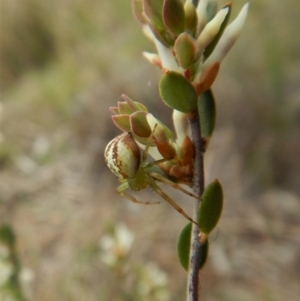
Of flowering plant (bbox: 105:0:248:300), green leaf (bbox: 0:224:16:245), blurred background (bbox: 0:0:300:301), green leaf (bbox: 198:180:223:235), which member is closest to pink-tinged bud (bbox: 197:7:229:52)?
flowering plant (bbox: 105:0:248:300)

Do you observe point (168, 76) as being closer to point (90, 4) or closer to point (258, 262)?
point (258, 262)

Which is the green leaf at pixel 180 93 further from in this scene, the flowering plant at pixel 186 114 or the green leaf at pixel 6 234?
the green leaf at pixel 6 234

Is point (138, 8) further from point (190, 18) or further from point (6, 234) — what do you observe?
point (6, 234)

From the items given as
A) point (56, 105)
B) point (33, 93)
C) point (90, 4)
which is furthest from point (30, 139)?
point (90, 4)

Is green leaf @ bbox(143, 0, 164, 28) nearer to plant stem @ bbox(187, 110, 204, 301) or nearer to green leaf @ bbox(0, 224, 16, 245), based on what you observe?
plant stem @ bbox(187, 110, 204, 301)

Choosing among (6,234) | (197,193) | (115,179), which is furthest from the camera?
(115,179)

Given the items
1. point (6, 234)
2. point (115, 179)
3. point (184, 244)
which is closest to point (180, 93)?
point (184, 244)
